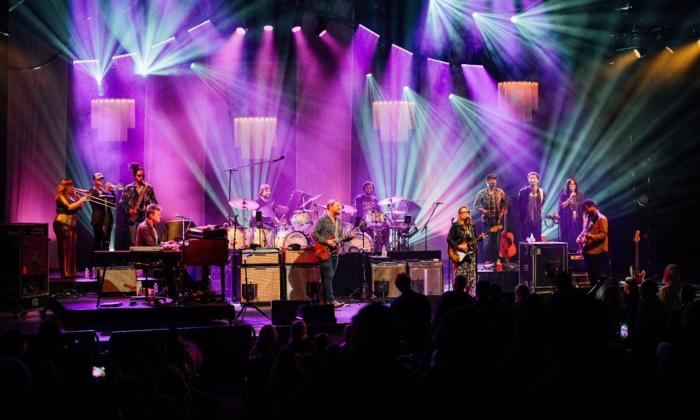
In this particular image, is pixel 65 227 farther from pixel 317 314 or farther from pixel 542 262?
pixel 542 262

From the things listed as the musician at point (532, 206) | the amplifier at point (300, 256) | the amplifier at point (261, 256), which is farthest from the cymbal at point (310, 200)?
the musician at point (532, 206)

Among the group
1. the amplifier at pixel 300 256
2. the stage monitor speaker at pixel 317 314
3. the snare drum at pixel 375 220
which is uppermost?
the snare drum at pixel 375 220

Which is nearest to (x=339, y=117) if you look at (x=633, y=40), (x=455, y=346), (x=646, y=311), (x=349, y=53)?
(x=349, y=53)

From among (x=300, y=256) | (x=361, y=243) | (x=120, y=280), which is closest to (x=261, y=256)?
(x=300, y=256)

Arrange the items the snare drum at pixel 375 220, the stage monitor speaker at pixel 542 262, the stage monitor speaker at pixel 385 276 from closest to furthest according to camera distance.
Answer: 1. the stage monitor speaker at pixel 385 276
2. the stage monitor speaker at pixel 542 262
3. the snare drum at pixel 375 220

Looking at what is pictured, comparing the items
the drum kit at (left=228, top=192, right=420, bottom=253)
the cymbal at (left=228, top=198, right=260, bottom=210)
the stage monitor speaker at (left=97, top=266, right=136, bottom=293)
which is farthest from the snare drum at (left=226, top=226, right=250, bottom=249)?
the stage monitor speaker at (left=97, top=266, right=136, bottom=293)

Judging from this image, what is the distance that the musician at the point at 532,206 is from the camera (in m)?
17.0

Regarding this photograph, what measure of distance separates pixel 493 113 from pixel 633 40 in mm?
3970

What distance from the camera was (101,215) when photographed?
50.9ft

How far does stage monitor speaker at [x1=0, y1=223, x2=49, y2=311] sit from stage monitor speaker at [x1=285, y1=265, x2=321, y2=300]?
178 inches

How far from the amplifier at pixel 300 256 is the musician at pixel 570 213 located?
593 centimetres

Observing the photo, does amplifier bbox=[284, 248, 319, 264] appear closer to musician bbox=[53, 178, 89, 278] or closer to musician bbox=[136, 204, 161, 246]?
musician bbox=[136, 204, 161, 246]

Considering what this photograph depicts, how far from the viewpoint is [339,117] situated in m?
18.6

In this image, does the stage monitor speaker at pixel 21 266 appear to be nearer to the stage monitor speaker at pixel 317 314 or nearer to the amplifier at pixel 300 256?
the amplifier at pixel 300 256
